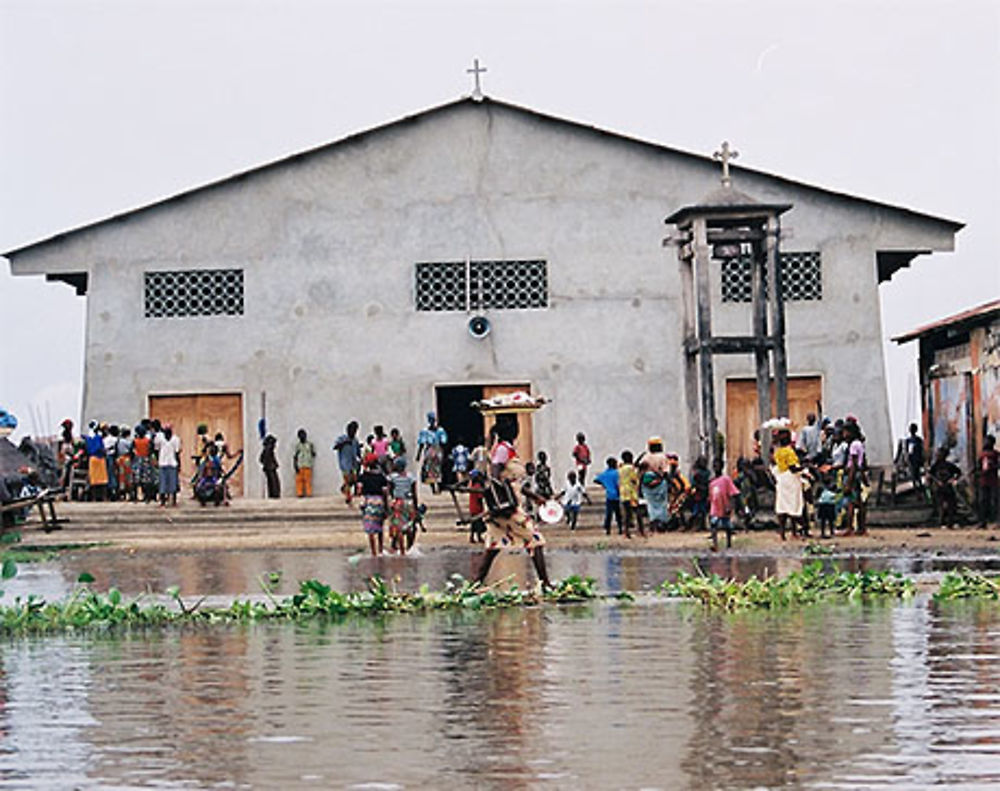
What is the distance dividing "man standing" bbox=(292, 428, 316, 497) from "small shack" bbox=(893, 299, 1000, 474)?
35.7 feet

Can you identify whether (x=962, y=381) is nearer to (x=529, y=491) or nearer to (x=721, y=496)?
(x=721, y=496)

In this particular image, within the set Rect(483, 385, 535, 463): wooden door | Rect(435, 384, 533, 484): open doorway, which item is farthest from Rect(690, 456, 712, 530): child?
Rect(483, 385, 535, 463): wooden door

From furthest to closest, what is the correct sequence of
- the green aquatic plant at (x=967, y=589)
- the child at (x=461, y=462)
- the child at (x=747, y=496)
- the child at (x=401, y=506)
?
the child at (x=461, y=462)
the child at (x=747, y=496)
the child at (x=401, y=506)
the green aquatic plant at (x=967, y=589)

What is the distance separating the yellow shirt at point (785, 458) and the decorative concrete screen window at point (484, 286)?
11839mm

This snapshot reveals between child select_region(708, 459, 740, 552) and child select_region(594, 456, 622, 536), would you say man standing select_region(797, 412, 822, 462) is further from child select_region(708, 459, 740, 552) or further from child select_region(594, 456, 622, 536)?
child select_region(708, 459, 740, 552)

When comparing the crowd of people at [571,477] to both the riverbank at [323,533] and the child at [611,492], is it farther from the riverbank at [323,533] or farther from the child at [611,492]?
the riverbank at [323,533]

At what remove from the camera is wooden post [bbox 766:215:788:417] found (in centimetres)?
2947

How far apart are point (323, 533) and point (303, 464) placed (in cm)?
517

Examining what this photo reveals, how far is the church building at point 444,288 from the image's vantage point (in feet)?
120

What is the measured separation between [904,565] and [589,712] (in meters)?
11.9

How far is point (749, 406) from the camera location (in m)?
36.5

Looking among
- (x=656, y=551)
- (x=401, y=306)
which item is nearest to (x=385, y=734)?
(x=656, y=551)

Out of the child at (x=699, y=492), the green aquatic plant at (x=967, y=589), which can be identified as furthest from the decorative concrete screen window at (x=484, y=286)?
the green aquatic plant at (x=967, y=589)

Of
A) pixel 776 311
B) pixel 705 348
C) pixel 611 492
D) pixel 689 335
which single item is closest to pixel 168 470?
pixel 611 492
